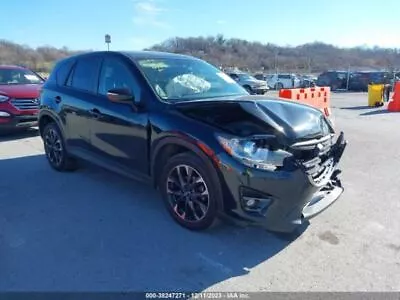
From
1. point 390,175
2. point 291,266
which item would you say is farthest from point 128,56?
point 390,175

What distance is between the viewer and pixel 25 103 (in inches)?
333

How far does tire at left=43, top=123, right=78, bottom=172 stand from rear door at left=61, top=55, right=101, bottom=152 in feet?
0.95

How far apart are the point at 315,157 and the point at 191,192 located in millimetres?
1219

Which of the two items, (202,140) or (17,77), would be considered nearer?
(202,140)

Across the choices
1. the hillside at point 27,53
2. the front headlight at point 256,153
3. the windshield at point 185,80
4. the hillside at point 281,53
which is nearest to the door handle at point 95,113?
the windshield at point 185,80

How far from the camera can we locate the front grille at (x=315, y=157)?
3302 mm

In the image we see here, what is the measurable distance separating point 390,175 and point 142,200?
377 cm

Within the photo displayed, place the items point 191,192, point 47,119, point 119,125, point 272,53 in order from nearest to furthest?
point 191,192 < point 119,125 < point 47,119 < point 272,53

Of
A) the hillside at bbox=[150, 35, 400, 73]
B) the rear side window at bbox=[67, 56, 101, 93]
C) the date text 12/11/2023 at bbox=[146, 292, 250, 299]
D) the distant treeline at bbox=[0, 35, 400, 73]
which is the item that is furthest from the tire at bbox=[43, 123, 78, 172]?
the hillside at bbox=[150, 35, 400, 73]

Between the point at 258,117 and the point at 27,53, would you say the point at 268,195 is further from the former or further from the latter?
the point at 27,53

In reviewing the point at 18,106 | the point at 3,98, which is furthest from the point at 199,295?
the point at 3,98

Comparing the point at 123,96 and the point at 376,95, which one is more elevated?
the point at 123,96

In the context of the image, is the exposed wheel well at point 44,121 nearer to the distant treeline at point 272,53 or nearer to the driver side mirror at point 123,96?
the driver side mirror at point 123,96

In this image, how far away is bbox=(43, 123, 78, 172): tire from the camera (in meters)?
5.67
